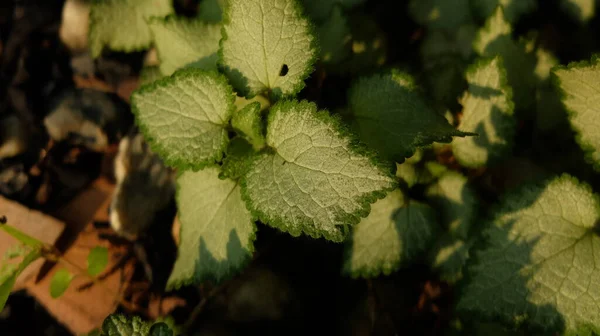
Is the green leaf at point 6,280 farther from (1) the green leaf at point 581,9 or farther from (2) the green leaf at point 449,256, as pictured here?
(1) the green leaf at point 581,9

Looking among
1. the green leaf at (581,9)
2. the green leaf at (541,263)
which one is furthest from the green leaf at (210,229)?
the green leaf at (581,9)

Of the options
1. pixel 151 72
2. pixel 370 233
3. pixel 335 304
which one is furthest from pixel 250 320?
pixel 151 72

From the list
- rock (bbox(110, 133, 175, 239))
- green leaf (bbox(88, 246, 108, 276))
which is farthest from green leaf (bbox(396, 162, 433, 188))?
green leaf (bbox(88, 246, 108, 276))

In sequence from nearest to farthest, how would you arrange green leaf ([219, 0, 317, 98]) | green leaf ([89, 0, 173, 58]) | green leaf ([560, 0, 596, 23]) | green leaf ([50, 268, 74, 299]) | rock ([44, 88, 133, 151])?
green leaf ([219, 0, 317, 98]), green leaf ([50, 268, 74, 299]), green leaf ([560, 0, 596, 23]), green leaf ([89, 0, 173, 58]), rock ([44, 88, 133, 151])

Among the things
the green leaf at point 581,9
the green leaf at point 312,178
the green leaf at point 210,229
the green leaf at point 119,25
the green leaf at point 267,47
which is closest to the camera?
the green leaf at point 312,178

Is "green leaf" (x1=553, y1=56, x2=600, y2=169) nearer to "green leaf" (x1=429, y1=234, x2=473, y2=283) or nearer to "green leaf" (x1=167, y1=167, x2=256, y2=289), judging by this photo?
"green leaf" (x1=429, y1=234, x2=473, y2=283)

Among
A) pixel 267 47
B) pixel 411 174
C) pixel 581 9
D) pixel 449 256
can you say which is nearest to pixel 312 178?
pixel 267 47
